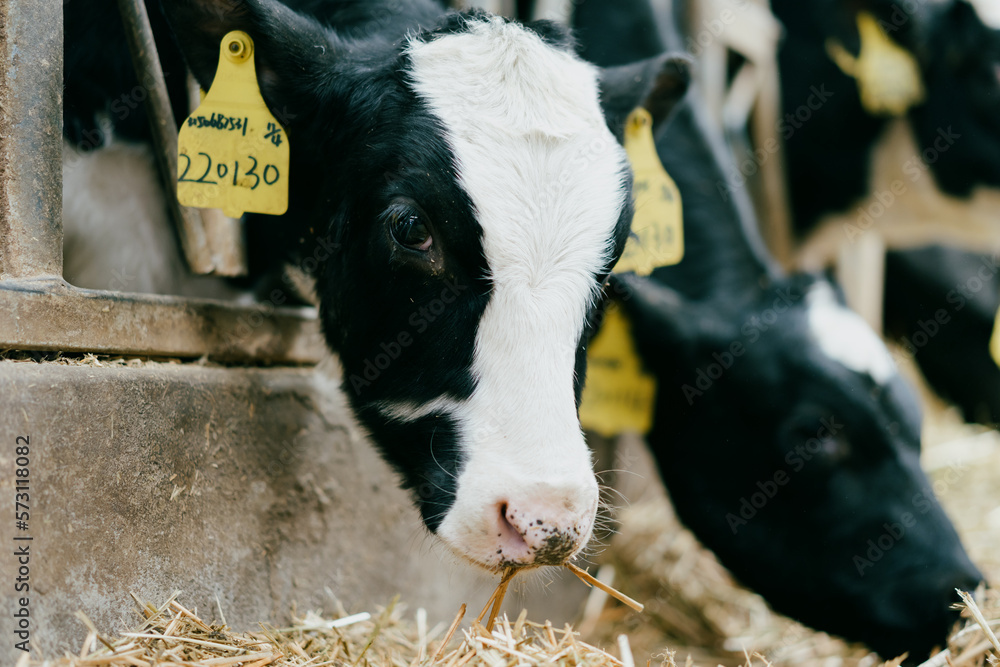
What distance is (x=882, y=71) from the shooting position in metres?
4.82

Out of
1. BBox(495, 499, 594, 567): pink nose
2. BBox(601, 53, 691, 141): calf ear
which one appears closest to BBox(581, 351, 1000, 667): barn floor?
BBox(495, 499, 594, 567): pink nose

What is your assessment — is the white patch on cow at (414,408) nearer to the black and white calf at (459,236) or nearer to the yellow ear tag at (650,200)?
the black and white calf at (459,236)

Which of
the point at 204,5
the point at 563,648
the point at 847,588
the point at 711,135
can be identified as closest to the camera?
the point at 563,648

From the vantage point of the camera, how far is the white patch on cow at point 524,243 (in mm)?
1664

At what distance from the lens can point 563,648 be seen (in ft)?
5.60

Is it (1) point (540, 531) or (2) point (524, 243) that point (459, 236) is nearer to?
(2) point (524, 243)

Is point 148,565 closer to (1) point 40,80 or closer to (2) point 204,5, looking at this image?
(1) point 40,80

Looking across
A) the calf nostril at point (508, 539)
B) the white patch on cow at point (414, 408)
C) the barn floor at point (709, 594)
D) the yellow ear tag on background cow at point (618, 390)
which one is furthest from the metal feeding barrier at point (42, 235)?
the barn floor at point (709, 594)

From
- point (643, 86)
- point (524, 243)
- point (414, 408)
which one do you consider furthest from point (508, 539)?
point (643, 86)

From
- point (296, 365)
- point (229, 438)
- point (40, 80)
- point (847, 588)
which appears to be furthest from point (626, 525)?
point (40, 80)

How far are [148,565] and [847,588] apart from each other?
1.97 m

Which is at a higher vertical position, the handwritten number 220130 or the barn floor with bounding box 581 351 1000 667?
the handwritten number 220130

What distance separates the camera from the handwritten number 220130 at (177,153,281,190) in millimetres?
1987

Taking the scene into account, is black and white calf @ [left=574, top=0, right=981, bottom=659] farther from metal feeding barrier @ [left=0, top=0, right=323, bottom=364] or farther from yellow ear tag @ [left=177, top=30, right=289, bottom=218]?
metal feeding barrier @ [left=0, top=0, right=323, bottom=364]
